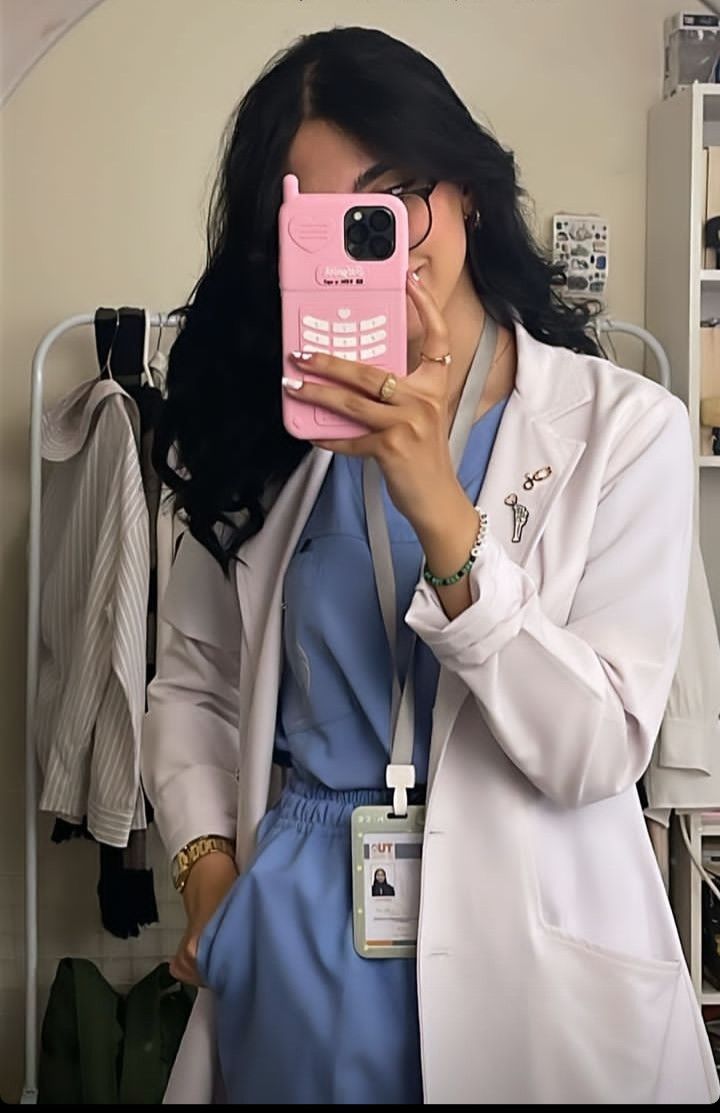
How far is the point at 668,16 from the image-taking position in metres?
1.15

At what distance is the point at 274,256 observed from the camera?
66 cm

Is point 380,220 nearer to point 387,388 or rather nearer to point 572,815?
point 387,388

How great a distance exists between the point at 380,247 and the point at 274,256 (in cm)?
12

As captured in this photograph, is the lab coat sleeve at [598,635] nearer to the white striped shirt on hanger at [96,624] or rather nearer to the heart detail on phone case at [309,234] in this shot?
the heart detail on phone case at [309,234]

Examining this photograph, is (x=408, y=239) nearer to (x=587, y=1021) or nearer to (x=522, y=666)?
(x=522, y=666)

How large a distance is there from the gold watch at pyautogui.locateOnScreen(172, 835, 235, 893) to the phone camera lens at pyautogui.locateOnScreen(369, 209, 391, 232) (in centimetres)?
35

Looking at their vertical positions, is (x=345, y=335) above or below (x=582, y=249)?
below

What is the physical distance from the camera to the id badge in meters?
0.60

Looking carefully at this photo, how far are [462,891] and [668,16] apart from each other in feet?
2.92

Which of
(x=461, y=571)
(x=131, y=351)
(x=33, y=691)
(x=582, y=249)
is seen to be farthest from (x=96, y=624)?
(x=461, y=571)

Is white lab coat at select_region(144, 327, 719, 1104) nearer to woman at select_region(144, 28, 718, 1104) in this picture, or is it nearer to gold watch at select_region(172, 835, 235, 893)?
woman at select_region(144, 28, 718, 1104)

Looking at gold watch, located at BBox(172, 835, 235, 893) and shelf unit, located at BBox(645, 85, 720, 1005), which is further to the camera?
shelf unit, located at BBox(645, 85, 720, 1005)

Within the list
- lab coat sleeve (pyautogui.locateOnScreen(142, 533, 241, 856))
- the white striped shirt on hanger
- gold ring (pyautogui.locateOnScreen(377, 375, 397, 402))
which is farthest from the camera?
the white striped shirt on hanger

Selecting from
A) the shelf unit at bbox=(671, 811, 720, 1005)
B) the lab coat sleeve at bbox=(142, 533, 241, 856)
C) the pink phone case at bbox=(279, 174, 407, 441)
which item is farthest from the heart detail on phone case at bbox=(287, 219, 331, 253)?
the shelf unit at bbox=(671, 811, 720, 1005)
